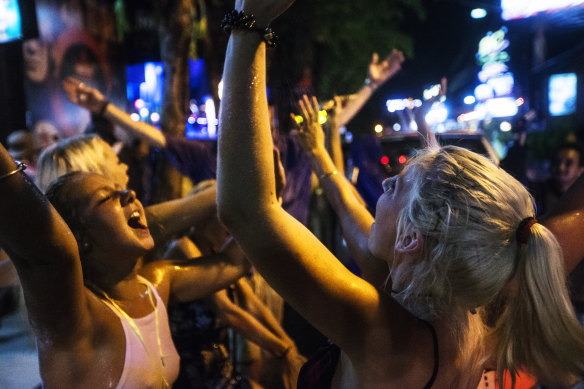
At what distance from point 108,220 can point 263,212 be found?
90 cm

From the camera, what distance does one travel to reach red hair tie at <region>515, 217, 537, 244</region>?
1.35 metres

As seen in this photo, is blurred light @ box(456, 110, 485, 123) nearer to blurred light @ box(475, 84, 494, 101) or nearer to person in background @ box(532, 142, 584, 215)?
blurred light @ box(475, 84, 494, 101)

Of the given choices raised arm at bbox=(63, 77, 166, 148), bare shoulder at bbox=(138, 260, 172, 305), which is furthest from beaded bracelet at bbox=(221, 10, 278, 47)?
raised arm at bbox=(63, 77, 166, 148)

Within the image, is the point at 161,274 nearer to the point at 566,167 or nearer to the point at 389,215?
the point at 389,215

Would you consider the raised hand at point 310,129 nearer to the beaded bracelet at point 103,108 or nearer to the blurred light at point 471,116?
the beaded bracelet at point 103,108

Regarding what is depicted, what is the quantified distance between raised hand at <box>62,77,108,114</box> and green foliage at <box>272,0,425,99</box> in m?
6.24

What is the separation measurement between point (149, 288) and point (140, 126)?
83.8 inches

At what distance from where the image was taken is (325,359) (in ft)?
5.11

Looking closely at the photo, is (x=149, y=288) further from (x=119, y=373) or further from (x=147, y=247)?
(x=119, y=373)

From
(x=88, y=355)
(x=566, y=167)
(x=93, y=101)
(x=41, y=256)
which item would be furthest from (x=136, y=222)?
(x=566, y=167)

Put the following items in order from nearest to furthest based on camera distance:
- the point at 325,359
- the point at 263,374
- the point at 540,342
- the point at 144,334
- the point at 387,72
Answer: the point at 540,342 → the point at 325,359 → the point at 144,334 → the point at 263,374 → the point at 387,72

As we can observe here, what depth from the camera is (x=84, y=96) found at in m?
3.71

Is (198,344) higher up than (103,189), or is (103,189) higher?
(103,189)

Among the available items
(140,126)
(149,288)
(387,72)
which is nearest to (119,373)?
(149,288)
